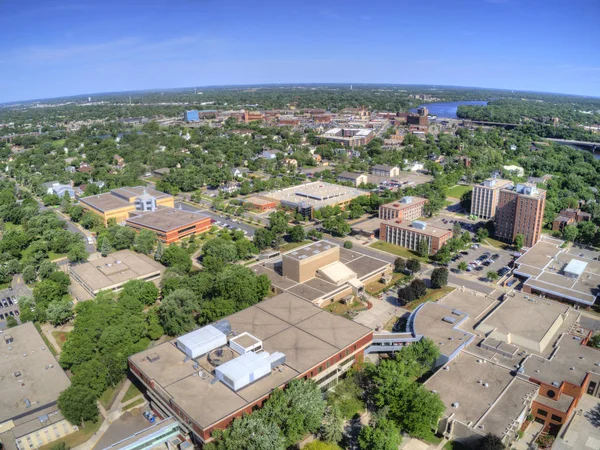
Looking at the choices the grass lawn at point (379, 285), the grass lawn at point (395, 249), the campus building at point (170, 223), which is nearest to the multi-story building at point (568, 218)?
the grass lawn at point (395, 249)

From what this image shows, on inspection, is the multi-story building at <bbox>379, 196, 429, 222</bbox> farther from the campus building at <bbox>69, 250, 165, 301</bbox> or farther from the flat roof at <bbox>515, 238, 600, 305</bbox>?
the campus building at <bbox>69, 250, 165, 301</bbox>

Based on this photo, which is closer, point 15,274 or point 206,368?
point 206,368

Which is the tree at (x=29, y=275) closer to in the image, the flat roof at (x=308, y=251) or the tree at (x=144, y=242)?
the tree at (x=144, y=242)

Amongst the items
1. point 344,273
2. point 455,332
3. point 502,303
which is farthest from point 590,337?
point 344,273

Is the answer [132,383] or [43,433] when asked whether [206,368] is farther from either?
[43,433]

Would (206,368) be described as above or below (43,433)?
above

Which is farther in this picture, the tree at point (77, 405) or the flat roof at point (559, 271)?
the flat roof at point (559, 271)

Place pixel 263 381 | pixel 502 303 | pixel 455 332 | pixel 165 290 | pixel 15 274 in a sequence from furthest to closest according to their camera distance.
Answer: pixel 15 274
pixel 165 290
pixel 502 303
pixel 455 332
pixel 263 381
